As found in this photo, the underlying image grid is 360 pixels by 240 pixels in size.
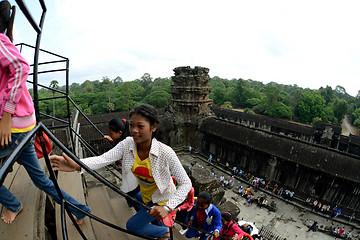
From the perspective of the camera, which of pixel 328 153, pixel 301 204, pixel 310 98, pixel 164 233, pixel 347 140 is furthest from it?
pixel 310 98

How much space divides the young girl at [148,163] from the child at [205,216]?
49.4 inches

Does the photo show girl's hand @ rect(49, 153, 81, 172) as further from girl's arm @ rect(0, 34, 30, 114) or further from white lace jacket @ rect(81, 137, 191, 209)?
girl's arm @ rect(0, 34, 30, 114)

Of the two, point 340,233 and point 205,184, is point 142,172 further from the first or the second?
point 340,233

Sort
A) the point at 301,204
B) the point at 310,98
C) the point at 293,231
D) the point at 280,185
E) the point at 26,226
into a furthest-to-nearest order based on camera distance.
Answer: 1. the point at 310,98
2. the point at 280,185
3. the point at 301,204
4. the point at 293,231
5. the point at 26,226

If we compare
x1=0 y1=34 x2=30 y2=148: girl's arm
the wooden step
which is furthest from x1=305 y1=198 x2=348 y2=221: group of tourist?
x1=0 y1=34 x2=30 y2=148: girl's arm

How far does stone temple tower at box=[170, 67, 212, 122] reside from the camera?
52.5ft

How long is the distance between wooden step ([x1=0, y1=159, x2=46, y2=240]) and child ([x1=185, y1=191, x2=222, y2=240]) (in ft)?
7.70

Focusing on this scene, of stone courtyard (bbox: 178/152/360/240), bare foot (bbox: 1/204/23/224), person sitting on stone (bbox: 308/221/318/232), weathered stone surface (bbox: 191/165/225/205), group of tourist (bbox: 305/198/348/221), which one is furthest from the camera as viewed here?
group of tourist (bbox: 305/198/348/221)

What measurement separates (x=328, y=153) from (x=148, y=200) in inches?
490

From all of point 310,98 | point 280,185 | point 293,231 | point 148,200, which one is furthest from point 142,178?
point 310,98

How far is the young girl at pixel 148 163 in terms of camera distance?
1.94 meters

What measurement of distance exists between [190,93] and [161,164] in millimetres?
14469

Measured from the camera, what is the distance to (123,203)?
372cm

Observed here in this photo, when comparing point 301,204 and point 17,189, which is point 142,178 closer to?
point 17,189
